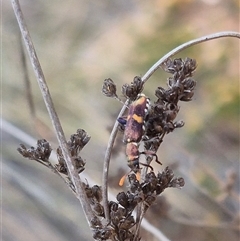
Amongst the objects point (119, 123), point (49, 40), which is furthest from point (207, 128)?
point (119, 123)

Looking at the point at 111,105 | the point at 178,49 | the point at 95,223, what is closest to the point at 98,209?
the point at 95,223

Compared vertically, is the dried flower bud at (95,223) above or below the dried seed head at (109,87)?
below

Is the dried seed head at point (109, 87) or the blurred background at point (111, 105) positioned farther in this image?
the blurred background at point (111, 105)

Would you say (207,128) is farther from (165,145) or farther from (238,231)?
(238,231)

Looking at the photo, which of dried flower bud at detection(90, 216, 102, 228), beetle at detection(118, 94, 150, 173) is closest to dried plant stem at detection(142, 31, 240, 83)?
beetle at detection(118, 94, 150, 173)

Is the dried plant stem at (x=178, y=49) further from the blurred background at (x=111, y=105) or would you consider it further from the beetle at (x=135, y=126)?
the blurred background at (x=111, y=105)

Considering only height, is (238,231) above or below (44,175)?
above

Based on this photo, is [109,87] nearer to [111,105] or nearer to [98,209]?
[98,209]

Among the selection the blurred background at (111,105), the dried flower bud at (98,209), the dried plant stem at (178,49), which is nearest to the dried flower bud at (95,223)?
the dried flower bud at (98,209)
